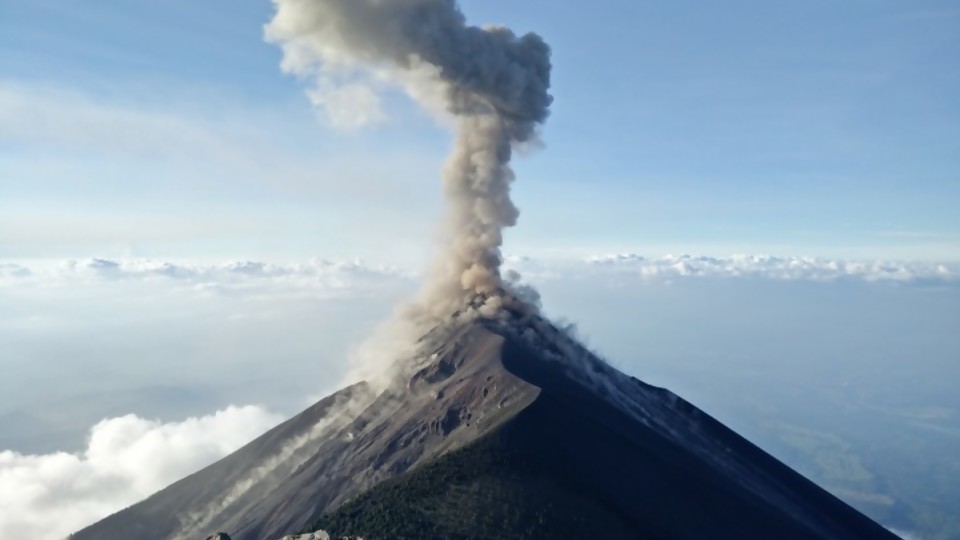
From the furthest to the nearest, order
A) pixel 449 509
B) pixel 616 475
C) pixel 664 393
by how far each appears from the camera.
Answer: pixel 664 393 < pixel 616 475 < pixel 449 509

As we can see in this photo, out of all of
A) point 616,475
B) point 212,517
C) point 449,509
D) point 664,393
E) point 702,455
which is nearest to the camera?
point 449,509

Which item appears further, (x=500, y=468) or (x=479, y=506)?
(x=500, y=468)

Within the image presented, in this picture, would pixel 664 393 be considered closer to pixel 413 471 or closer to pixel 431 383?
pixel 431 383

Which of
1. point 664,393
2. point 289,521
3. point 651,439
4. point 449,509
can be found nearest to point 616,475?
point 651,439

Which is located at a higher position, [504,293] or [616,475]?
[504,293]

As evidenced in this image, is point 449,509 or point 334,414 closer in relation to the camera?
point 449,509

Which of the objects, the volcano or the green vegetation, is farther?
the volcano

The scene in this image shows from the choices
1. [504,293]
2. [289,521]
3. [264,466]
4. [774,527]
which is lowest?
[774,527]

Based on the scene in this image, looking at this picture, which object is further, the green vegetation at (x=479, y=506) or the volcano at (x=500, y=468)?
the volcano at (x=500, y=468)
